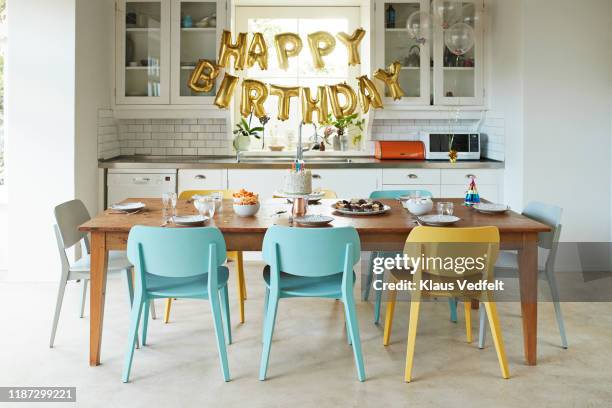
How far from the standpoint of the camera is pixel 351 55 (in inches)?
245

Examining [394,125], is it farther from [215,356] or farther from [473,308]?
[215,356]

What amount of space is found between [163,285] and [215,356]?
0.53 metres

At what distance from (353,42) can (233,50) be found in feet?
3.47

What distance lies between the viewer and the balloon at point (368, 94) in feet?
20.7

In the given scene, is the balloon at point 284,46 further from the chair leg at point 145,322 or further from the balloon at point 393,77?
the chair leg at point 145,322

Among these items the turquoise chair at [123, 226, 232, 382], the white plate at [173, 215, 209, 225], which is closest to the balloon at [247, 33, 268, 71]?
the white plate at [173, 215, 209, 225]

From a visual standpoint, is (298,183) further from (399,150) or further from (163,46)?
(163,46)

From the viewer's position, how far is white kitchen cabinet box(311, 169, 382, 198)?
248 inches

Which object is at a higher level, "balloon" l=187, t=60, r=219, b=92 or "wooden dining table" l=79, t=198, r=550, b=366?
"balloon" l=187, t=60, r=219, b=92

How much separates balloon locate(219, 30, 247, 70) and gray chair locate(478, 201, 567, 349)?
299 cm

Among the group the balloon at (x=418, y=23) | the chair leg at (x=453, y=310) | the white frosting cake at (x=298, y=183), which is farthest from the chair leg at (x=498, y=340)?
the balloon at (x=418, y=23)

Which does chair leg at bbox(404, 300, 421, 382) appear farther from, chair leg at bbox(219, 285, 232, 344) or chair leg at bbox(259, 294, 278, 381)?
chair leg at bbox(219, 285, 232, 344)

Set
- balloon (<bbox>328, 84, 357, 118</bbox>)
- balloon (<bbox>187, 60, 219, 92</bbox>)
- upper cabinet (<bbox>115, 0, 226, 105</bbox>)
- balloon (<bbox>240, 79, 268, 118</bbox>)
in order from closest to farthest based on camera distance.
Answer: balloon (<bbox>240, 79, 268, 118</bbox>) → balloon (<bbox>328, 84, 357, 118</bbox>) → balloon (<bbox>187, 60, 219, 92</bbox>) → upper cabinet (<bbox>115, 0, 226, 105</bbox>)

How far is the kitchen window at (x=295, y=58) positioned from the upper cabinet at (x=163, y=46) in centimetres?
57
